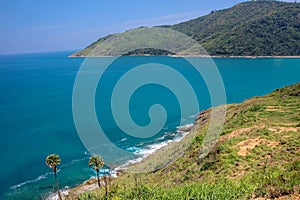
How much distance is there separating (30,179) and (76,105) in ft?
111

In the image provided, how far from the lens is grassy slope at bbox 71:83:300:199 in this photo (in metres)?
12.1

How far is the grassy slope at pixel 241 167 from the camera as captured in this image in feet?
39.7

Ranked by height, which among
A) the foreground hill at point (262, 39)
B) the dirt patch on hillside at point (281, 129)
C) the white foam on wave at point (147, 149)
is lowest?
the white foam on wave at point (147, 149)

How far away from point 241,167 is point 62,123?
1532 inches

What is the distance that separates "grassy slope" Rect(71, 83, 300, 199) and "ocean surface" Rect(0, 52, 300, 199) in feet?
34.5

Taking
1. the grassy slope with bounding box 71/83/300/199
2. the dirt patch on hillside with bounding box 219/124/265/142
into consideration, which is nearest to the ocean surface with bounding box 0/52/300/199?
the grassy slope with bounding box 71/83/300/199

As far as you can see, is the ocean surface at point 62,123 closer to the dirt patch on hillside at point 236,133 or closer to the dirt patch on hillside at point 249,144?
the dirt patch on hillside at point 236,133

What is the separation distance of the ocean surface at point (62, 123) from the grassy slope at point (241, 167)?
1051cm

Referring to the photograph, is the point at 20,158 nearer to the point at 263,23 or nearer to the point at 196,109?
the point at 196,109

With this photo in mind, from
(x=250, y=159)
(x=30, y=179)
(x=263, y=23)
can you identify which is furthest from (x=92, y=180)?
(x=263, y=23)

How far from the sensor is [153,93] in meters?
74.1

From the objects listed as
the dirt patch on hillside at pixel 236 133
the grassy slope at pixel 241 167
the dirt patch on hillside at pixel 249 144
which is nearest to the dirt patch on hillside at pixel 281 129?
the grassy slope at pixel 241 167

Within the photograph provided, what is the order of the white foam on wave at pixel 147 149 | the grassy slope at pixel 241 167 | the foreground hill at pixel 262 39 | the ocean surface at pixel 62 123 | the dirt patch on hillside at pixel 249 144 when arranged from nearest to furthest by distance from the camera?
1. the grassy slope at pixel 241 167
2. the dirt patch on hillside at pixel 249 144
3. the ocean surface at pixel 62 123
4. the white foam on wave at pixel 147 149
5. the foreground hill at pixel 262 39

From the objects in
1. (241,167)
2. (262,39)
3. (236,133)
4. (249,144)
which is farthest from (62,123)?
(262,39)
